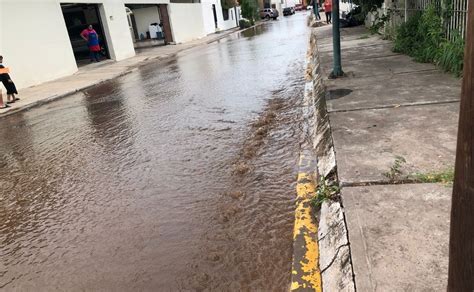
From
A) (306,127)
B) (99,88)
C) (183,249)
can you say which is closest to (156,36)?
(99,88)

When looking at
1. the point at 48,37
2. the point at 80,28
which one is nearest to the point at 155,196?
the point at 48,37

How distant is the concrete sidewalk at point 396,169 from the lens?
2369 mm

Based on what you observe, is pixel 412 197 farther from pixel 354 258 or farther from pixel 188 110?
pixel 188 110

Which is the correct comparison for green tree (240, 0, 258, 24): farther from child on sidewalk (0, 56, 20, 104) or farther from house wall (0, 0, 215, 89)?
child on sidewalk (0, 56, 20, 104)

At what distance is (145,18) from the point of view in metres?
36.2

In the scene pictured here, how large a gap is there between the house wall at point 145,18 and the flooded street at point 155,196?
29019 mm

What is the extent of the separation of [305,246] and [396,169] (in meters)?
1.08

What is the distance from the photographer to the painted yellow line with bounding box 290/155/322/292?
2.74m

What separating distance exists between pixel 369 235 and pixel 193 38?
31.2m

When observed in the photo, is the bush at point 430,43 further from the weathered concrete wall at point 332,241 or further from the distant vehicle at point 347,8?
the distant vehicle at point 347,8

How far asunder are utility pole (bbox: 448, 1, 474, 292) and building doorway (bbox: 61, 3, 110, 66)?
2098cm

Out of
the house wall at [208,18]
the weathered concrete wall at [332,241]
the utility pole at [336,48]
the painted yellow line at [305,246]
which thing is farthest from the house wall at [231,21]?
the painted yellow line at [305,246]

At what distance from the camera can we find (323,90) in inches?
290

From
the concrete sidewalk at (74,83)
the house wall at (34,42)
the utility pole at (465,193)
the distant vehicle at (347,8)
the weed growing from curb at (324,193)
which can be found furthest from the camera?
the distant vehicle at (347,8)
